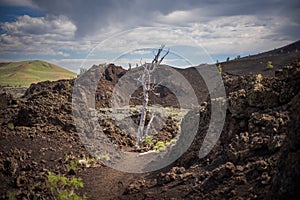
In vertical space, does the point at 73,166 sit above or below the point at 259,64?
below

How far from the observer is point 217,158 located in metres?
7.54

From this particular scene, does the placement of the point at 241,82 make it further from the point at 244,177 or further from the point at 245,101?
the point at 244,177

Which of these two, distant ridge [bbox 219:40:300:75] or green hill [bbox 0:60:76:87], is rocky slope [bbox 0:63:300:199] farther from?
green hill [bbox 0:60:76:87]

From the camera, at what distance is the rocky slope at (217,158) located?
5336 mm

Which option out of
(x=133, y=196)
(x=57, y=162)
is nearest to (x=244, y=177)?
(x=133, y=196)

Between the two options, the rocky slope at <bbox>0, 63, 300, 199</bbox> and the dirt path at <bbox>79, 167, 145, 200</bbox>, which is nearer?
the rocky slope at <bbox>0, 63, 300, 199</bbox>

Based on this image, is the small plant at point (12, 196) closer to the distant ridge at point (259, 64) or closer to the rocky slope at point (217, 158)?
the rocky slope at point (217, 158)

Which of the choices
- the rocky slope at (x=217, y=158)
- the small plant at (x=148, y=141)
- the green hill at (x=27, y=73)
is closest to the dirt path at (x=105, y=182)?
the rocky slope at (x=217, y=158)

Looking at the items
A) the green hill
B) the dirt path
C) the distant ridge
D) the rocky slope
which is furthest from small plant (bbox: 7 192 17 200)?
the green hill

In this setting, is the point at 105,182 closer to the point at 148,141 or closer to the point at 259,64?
the point at 148,141

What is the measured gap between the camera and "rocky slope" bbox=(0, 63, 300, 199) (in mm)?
5336

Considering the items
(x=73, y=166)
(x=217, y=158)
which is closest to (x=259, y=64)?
(x=217, y=158)

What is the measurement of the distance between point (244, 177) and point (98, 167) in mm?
5976

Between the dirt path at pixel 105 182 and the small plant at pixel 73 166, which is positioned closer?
the dirt path at pixel 105 182
